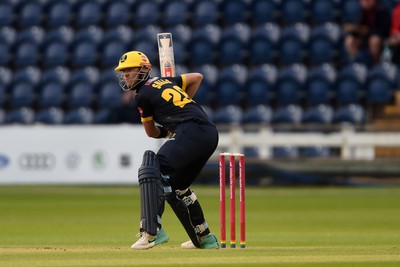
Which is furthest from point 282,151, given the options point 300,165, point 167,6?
point 167,6

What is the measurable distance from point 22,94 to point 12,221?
422 inches

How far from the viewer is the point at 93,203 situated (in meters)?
16.8

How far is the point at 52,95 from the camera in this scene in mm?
23766

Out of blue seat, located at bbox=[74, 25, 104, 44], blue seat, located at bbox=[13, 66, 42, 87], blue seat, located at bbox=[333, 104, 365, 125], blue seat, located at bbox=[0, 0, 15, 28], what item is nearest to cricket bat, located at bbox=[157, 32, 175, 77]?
blue seat, located at bbox=[333, 104, 365, 125]

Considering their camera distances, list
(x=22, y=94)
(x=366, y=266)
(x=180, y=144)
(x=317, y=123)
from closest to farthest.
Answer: (x=366, y=266), (x=180, y=144), (x=317, y=123), (x=22, y=94)

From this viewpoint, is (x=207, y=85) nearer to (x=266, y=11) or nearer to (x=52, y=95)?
(x=266, y=11)

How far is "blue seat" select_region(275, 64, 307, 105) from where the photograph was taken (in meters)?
22.6

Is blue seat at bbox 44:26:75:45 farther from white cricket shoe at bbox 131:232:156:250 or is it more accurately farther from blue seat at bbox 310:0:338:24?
white cricket shoe at bbox 131:232:156:250

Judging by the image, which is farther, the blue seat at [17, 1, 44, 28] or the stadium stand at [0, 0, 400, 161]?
the blue seat at [17, 1, 44, 28]

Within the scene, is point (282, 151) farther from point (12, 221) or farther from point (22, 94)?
point (12, 221)

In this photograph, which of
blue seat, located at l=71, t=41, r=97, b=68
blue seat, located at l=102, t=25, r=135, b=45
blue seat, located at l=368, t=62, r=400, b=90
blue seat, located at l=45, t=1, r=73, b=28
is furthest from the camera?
blue seat, located at l=45, t=1, r=73, b=28

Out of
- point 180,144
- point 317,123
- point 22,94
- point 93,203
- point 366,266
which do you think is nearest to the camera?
point 366,266

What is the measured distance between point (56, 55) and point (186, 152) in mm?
16350

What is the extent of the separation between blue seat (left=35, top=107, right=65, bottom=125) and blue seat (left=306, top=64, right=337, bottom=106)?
5.35m
